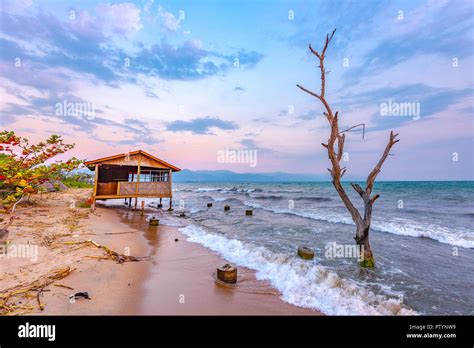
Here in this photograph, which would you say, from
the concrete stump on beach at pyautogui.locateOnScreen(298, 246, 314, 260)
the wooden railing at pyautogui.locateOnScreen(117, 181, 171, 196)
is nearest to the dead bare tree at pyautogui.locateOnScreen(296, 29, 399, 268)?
the concrete stump on beach at pyautogui.locateOnScreen(298, 246, 314, 260)

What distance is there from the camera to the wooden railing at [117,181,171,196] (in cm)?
1839

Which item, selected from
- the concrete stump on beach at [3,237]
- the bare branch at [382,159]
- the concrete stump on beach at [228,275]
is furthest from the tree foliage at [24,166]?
the bare branch at [382,159]

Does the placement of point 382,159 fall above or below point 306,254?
above

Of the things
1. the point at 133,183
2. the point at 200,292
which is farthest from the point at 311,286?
the point at 133,183

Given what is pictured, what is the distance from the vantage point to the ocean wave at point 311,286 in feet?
17.9

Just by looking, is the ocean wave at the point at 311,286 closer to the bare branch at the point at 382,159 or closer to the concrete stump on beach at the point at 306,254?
the concrete stump on beach at the point at 306,254

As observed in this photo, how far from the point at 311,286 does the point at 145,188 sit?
1682 centimetres

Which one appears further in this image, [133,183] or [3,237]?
[133,183]

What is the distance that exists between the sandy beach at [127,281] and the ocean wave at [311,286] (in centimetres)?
47

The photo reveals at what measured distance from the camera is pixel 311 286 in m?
6.52

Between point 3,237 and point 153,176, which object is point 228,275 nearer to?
→ point 3,237

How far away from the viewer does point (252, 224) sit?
17.0m

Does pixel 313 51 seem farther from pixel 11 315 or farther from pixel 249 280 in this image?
pixel 11 315

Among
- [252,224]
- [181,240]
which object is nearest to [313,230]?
[252,224]
